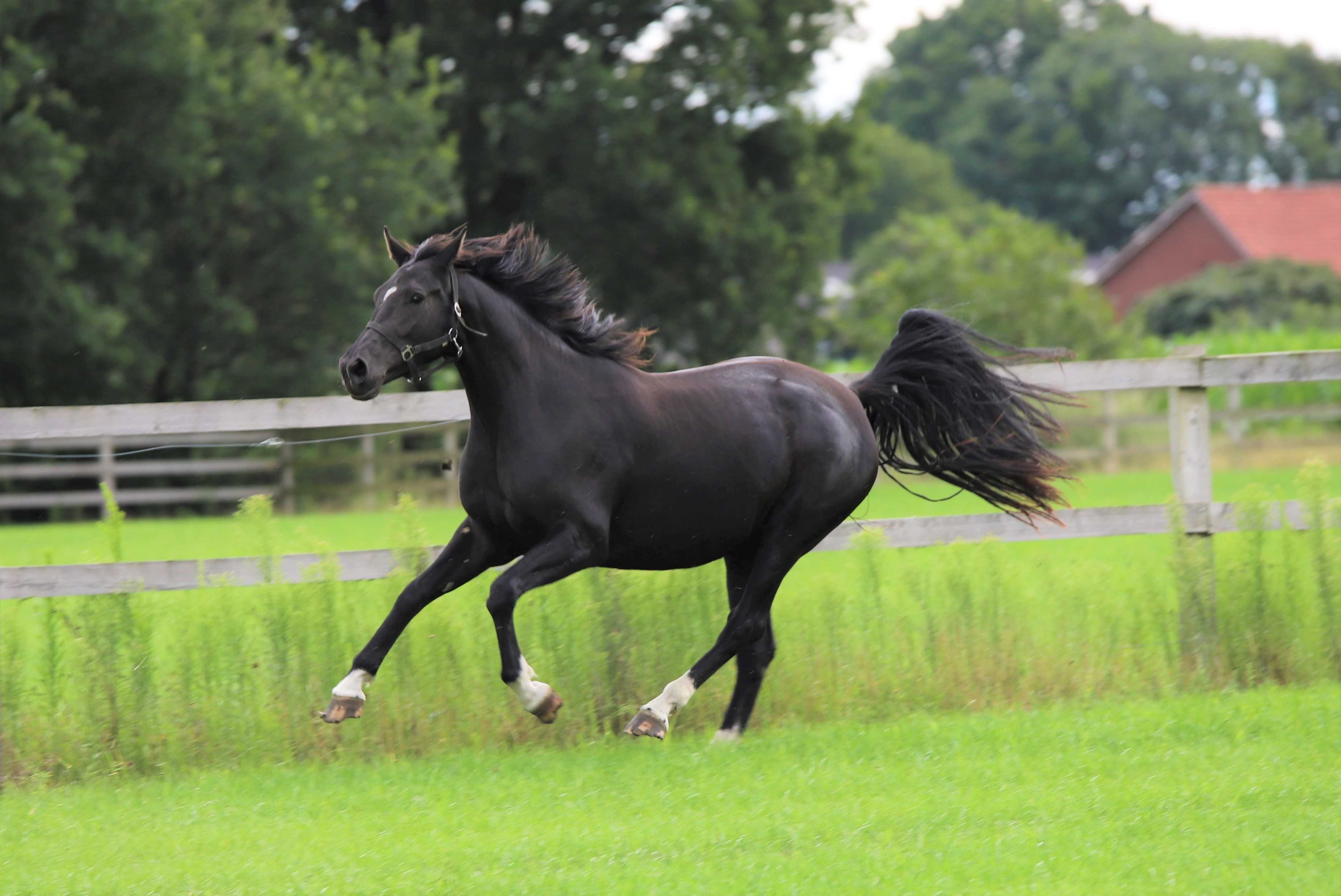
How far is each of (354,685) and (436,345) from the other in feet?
4.28

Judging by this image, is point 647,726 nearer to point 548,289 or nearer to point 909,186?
point 548,289

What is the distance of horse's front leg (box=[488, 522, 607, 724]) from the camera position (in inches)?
210

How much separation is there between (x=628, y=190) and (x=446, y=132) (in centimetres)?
380

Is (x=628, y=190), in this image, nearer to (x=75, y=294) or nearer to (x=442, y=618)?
(x=75, y=294)

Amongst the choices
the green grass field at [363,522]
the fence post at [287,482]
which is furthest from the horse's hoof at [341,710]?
the fence post at [287,482]

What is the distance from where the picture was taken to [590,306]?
596cm

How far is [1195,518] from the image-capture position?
23.2 feet

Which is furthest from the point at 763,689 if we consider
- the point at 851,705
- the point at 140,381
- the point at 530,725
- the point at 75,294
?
the point at 140,381

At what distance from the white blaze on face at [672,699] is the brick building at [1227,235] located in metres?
46.2

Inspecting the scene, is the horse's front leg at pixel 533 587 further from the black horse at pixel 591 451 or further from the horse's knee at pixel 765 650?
the horse's knee at pixel 765 650

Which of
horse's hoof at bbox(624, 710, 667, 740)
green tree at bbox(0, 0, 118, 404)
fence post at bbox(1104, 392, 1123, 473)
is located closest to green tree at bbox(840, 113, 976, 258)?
fence post at bbox(1104, 392, 1123, 473)

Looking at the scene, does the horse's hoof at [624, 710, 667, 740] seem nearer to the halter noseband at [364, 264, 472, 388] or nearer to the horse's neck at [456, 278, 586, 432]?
the horse's neck at [456, 278, 586, 432]

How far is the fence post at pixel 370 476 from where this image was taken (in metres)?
19.8

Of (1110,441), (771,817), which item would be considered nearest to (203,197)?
(1110,441)
